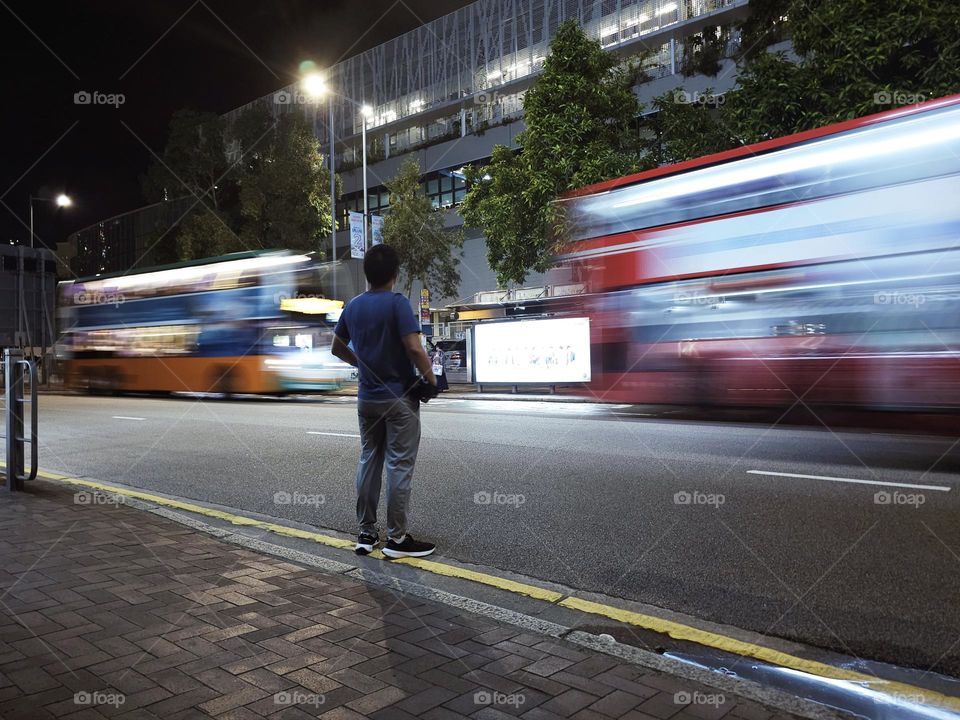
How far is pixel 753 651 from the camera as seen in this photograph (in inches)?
128

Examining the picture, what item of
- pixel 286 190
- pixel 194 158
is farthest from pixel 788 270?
pixel 194 158

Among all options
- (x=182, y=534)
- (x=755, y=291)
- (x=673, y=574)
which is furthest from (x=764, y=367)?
(x=182, y=534)

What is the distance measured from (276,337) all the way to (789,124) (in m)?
13.6

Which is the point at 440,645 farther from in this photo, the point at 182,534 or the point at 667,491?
the point at 667,491

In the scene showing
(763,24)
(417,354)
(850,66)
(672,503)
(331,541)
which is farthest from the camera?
(763,24)

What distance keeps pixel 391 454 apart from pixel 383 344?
0.71 m

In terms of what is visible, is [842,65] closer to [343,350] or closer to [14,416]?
[343,350]

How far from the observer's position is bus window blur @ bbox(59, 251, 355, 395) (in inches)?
735

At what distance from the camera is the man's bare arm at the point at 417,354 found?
4.62 m

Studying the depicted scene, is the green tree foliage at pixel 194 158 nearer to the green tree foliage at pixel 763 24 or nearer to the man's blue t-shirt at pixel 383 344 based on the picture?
the green tree foliage at pixel 763 24

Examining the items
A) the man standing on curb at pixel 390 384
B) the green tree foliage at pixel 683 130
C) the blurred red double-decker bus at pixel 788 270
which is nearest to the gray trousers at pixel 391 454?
the man standing on curb at pixel 390 384

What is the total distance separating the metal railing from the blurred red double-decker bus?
8.65 m

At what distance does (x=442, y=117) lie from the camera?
160ft

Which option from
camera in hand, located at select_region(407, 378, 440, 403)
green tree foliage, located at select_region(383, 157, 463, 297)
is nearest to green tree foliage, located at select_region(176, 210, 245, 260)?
green tree foliage, located at select_region(383, 157, 463, 297)
